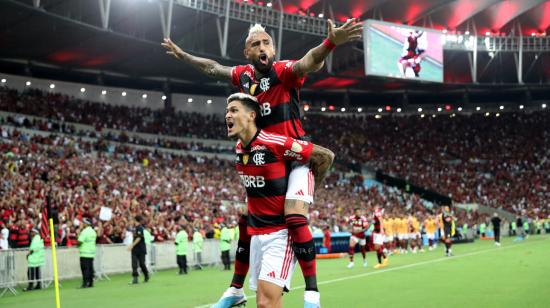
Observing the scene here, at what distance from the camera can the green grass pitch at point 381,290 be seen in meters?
11.9

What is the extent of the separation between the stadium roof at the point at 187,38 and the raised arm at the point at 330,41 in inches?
1227

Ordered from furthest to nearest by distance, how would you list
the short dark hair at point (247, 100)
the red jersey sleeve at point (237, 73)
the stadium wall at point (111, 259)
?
the stadium wall at point (111, 259) < the red jersey sleeve at point (237, 73) < the short dark hair at point (247, 100)

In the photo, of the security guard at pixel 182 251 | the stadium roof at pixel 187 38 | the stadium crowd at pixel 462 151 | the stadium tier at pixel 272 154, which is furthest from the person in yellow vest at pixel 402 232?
the stadium crowd at pixel 462 151

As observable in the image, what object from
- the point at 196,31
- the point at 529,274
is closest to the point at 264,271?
the point at 529,274

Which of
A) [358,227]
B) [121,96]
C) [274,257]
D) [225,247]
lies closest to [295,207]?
[274,257]

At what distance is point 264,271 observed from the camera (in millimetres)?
6012

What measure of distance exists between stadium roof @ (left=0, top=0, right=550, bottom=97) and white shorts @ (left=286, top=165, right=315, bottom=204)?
3128 centimetres

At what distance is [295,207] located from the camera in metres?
6.05

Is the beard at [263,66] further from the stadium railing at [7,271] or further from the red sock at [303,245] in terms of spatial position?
the stadium railing at [7,271]

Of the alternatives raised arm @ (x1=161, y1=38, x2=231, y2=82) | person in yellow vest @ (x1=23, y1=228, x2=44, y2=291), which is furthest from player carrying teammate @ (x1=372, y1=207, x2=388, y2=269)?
raised arm @ (x1=161, y1=38, x2=231, y2=82)

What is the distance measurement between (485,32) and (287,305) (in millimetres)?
55200

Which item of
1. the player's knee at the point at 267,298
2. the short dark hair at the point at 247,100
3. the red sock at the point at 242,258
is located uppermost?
the short dark hair at the point at 247,100

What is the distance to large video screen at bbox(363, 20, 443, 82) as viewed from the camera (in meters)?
45.8

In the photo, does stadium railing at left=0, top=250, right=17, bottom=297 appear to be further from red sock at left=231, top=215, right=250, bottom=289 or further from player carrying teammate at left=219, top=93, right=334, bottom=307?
player carrying teammate at left=219, top=93, right=334, bottom=307
